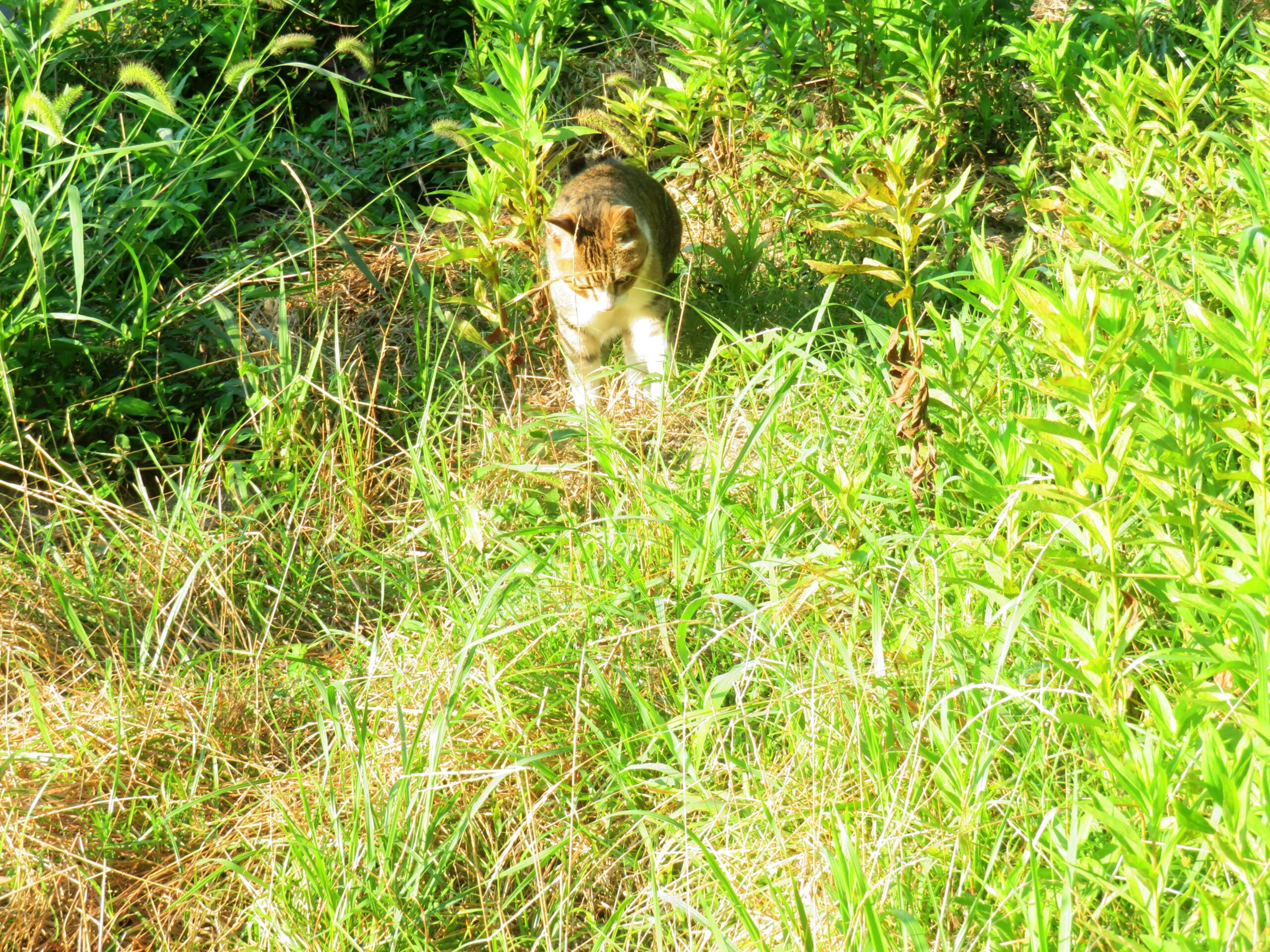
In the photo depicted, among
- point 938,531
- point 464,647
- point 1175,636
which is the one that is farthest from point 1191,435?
point 464,647

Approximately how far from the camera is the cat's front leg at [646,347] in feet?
12.9

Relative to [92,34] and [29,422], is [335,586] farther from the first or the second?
[92,34]

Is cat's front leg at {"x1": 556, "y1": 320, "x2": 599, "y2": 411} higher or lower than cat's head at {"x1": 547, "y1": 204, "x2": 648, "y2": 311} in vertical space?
lower

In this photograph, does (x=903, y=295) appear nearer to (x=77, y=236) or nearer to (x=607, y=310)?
(x=607, y=310)

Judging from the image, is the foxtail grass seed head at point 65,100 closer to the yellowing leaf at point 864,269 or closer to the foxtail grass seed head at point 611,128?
the foxtail grass seed head at point 611,128

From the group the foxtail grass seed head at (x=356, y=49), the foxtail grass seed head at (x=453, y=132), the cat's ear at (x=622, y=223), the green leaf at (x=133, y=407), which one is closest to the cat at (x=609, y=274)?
the cat's ear at (x=622, y=223)

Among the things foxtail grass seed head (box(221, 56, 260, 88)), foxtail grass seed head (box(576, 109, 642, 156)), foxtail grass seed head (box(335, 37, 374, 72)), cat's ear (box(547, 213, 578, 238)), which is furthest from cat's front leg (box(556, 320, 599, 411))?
foxtail grass seed head (box(221, 56, 260, 88))

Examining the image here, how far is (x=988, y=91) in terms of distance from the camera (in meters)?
4.98

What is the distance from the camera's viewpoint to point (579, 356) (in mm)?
3895

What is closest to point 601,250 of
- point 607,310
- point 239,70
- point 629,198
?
point 607,310

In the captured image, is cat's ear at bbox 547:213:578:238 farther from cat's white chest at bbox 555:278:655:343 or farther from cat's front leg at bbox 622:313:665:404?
cat's front leg at bbox 622:313:665:404

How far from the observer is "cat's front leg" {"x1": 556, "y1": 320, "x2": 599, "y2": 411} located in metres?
3.81

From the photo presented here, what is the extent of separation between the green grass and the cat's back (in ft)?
0.56

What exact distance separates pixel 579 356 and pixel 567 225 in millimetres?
439
